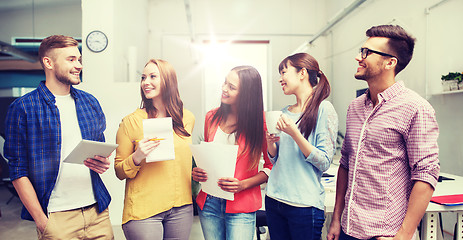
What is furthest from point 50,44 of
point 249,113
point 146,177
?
point 249,113

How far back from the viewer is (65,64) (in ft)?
4.20

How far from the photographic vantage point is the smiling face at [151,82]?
1.32 metres

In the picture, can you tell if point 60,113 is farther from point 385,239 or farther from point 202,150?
point 385,239

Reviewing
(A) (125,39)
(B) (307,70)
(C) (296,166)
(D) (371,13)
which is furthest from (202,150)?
(D) (371,13)

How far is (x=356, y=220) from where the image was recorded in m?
1.16

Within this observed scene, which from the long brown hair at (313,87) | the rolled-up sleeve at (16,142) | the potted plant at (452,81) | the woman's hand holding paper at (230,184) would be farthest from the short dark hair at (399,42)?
the potted plant at (452,81)

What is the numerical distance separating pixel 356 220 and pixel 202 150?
26.0 inches

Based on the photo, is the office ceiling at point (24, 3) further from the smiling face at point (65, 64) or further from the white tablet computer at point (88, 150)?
the white tablet computer at point (88, 150)

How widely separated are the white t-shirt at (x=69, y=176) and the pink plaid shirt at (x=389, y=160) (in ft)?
3.67

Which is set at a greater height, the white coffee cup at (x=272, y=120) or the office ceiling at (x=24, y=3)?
the office ceiling at (x=24, y=3)

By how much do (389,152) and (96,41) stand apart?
321 cm

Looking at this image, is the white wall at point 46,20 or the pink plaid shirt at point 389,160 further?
the white wall at point 46,20

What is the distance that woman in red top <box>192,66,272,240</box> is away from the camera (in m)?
1.31

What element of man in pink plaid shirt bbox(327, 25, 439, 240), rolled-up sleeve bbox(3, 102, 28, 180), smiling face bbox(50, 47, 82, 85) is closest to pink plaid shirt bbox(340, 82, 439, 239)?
man in pink plaid shirt bbox(327, 25, 439, 240)
